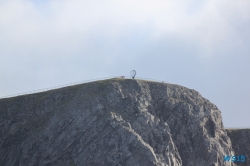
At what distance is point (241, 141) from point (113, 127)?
39141mm

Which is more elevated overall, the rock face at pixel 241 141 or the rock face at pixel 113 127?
the rock face at pixel 113 127

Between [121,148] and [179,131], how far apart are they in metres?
15.6

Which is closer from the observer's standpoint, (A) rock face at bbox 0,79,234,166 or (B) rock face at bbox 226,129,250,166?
(A) rock face at bbox 0,79,234,166

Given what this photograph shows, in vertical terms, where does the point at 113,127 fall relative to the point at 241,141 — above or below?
above

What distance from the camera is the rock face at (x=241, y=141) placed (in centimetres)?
14312

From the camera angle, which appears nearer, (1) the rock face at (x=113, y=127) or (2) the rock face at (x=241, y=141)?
(1) the rock face at (x=113, y=127)

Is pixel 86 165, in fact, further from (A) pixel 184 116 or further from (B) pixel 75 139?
(A) pixel 184 116

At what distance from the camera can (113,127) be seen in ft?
397

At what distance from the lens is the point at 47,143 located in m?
123

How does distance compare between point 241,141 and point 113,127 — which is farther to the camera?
point 241,141

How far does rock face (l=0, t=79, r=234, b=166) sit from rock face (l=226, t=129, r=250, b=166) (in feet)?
31.2

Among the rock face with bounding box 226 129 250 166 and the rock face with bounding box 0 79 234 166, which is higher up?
the rock face with bounding box 0 79 234 166

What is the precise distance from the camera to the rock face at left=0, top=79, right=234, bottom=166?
391 ft

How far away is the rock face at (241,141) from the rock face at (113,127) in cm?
951
